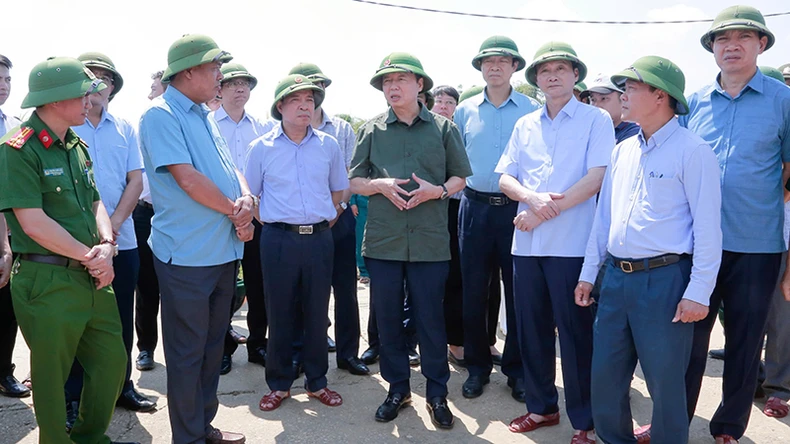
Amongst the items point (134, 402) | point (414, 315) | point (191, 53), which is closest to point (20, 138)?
point (191, 53)

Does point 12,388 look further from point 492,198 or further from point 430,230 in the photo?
point 492,198

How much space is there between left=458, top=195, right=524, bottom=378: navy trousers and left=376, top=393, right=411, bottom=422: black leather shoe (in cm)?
69

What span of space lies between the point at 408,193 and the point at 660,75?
5.45 ft

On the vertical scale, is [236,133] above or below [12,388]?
above

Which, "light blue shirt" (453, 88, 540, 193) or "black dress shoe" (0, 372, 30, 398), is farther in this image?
"light blue shirt" (453, 88, 540, 193)

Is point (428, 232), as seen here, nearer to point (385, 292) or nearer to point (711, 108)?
point (385, 292)

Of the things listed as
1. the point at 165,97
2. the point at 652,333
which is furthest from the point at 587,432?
the point at 165,97

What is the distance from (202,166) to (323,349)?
1.75 metres

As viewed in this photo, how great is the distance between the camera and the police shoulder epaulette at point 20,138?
3072 millimetres

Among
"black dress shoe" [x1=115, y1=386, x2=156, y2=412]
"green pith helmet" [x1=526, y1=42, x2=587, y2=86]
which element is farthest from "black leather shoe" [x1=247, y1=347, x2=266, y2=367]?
"green pith helmet" [x1=526, y1=42, x2=587, y2=86]

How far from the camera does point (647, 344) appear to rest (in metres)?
3.11

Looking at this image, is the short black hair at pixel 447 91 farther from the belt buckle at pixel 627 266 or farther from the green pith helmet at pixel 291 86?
the belt buckle at pixel 627 266

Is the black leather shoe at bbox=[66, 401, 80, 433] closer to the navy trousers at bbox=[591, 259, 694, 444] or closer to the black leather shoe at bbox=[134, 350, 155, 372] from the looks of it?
the black leather shoe at bbox=[134, 350, 155, 372]

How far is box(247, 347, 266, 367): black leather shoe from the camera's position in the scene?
5.30m
